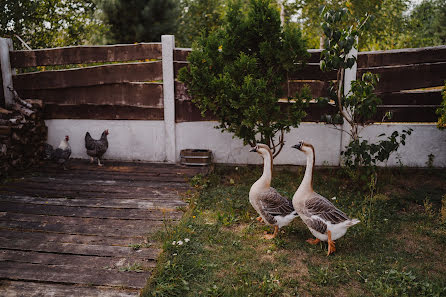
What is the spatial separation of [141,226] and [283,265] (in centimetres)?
204

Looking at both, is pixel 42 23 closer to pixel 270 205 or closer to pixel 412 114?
pixel 270 205

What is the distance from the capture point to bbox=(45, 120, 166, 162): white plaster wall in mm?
7871

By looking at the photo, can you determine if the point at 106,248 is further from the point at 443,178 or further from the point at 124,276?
the point at 443,178

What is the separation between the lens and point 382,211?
5.54 metres

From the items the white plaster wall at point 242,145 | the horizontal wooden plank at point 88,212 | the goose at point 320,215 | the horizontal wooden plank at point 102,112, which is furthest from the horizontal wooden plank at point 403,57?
the horizontal wooden plank at point 88,212

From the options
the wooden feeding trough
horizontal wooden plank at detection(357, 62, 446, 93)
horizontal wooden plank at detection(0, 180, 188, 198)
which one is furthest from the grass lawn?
horizontal wooden plank at detection(357, 62, 446, 93)

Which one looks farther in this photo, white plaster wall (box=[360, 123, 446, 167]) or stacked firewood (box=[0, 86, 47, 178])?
white plaster wall (box=[360, 123, 446, 167])

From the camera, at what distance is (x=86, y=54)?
7707mm

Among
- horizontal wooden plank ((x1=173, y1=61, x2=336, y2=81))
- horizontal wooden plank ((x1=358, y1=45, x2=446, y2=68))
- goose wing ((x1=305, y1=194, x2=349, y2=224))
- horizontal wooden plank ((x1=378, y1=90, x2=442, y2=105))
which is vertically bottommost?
goose wing ((x1=305, y1=194, x2=349, y2=224))

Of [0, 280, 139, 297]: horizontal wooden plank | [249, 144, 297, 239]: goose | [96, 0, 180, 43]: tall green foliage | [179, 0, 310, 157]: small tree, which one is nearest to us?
[0, 280, 139, 297]: horizontal wooden plank

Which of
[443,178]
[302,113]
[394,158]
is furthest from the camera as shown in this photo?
[394,158]

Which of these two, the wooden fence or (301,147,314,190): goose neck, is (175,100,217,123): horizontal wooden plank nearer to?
the wooden fence

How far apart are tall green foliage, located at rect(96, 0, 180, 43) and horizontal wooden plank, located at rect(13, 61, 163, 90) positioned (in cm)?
888

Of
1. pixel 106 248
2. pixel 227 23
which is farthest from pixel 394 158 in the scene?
pixel 106 248
